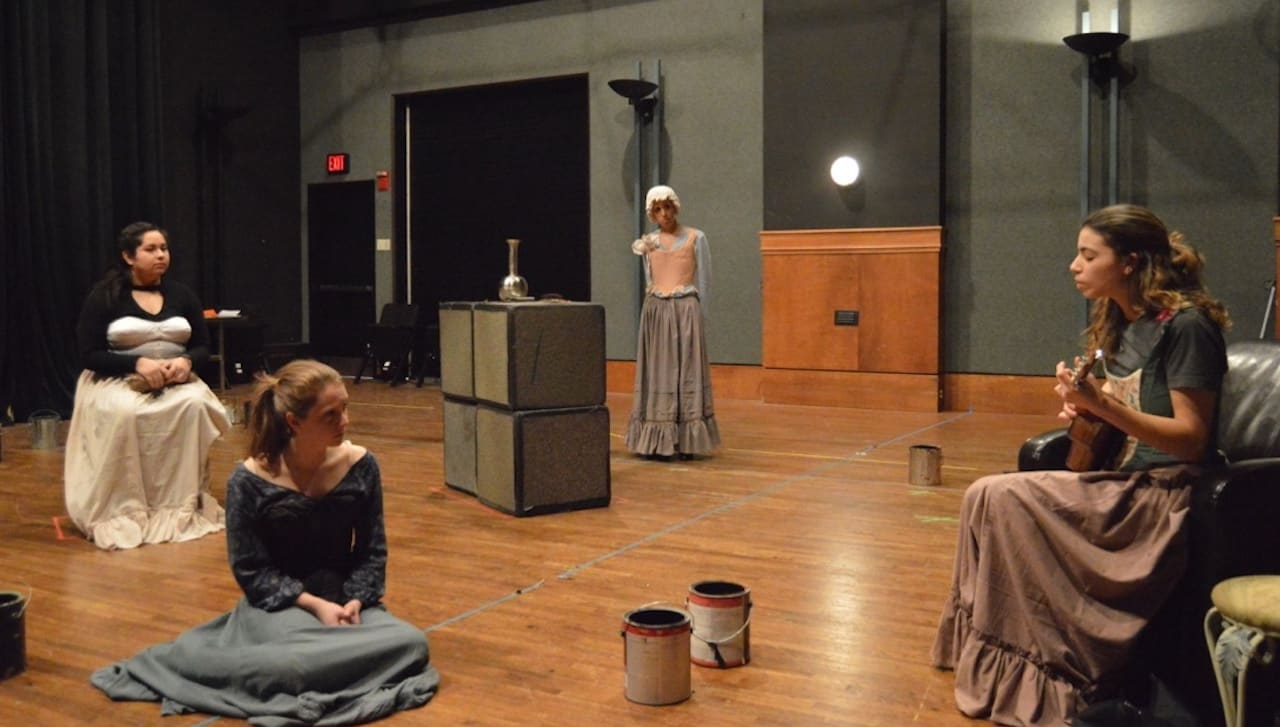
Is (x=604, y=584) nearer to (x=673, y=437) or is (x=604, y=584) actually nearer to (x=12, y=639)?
(x=12, y=639)

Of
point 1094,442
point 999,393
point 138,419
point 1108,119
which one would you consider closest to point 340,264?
point 999,393

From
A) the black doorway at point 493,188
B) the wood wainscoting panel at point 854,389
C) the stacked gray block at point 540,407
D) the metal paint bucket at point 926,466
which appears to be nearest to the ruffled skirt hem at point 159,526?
the stacked gray block at point 540,407

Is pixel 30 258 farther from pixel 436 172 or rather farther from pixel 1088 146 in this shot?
pixel 1088 146

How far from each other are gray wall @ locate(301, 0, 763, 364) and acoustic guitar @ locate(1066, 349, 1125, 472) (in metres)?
6.71

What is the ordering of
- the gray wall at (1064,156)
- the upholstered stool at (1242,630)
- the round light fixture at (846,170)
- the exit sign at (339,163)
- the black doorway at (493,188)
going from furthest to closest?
the exit sign at (339,163) < the black doorway at (493,188) < the round light fixture at (846,170) < the gray wall at (1064,156) < the upholstered stool at (1242,630)

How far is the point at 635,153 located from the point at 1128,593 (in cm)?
781

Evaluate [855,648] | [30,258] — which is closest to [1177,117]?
[855,648]

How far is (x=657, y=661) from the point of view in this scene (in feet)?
8.80

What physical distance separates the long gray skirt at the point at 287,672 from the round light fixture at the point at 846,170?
6.54 meters

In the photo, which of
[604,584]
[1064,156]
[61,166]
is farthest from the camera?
[61,166]

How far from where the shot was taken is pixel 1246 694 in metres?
2.28

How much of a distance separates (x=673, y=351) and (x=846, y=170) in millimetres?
3042

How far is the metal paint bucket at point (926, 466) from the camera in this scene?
5449 mm

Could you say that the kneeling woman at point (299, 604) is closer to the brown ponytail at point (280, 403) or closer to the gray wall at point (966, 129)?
the brown ponytail at point (280, 403)
